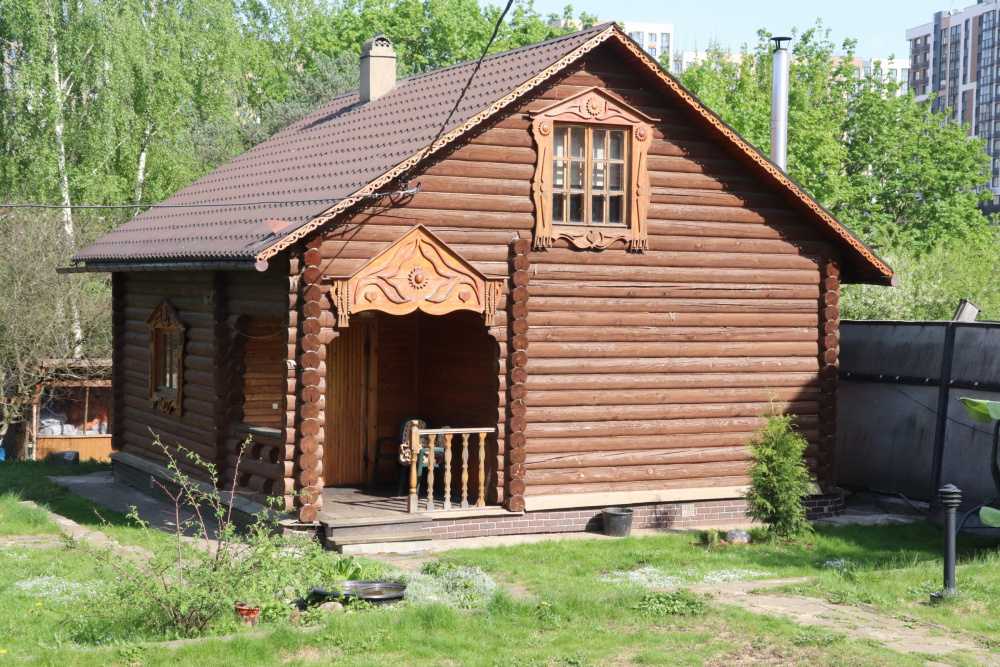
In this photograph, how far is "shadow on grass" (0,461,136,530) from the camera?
47.9 ft

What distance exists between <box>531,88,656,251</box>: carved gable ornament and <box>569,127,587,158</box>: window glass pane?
0.49ft

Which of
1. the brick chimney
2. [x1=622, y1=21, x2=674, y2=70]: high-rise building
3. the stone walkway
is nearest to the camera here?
the stone walkway

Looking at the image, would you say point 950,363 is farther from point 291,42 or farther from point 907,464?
point 291,42

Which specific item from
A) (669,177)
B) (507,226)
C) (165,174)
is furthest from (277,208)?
(165,174)

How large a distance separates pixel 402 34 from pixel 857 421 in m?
35.9

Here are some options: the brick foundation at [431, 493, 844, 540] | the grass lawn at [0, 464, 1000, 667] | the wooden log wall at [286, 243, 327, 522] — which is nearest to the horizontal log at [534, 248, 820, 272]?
the wooden log wall at [286, 243, 327, 522]

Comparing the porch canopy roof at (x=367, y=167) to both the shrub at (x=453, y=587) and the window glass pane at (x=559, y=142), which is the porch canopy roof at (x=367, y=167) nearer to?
the window glass pane at (x=559, y=142)

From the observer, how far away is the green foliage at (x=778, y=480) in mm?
13359

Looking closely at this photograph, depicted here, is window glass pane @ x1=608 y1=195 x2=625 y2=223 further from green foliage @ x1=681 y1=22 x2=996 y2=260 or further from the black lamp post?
green foliage @ x1=681 y1=22 x2=996 y2=260

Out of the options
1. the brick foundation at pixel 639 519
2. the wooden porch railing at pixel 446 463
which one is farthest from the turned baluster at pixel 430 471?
the brick foundation at pixel 639 519

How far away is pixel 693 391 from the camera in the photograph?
14602 mm

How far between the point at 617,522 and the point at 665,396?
69.2 inches

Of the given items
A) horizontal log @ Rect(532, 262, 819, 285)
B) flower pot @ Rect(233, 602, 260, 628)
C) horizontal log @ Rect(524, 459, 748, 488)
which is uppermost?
horizontal log @ Rect(532, 262, 819, 285)

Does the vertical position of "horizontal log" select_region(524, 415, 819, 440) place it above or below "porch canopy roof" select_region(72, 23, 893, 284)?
below
